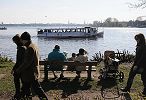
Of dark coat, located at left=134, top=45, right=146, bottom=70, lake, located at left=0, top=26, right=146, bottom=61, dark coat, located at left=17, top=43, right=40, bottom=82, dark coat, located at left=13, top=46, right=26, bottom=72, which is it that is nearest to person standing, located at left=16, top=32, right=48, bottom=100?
dark coat, located at left=17, top=43, right=40, bottom=82

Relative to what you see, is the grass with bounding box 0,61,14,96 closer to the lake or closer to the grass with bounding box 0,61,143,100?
the grass with bounding box 0,61,143,100

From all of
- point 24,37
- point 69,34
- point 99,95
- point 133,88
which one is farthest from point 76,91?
point 69,34

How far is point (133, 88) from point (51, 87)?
7.78 feet

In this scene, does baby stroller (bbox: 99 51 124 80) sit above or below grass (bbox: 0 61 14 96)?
above

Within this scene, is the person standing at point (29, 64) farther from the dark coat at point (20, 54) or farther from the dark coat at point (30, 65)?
the dark coat at point (20, 54)

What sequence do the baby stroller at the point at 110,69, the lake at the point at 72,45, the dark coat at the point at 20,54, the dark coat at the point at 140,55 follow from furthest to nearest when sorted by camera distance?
the lake at the point at 72,45 < the baby stroller at the point at 110,69 < the dark coat at the point at 140,55 < the dark coat at the point at 20,54

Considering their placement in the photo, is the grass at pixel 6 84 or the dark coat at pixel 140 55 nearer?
the dark coat at pixel 140 55

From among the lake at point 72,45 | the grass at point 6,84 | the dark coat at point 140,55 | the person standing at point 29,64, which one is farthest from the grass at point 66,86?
the lake at point 72,45

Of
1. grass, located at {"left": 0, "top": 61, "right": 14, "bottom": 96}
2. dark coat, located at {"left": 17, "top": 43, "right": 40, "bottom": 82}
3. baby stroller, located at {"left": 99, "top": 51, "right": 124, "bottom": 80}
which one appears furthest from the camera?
baby stroller, located at {"left": 99, "top": 51, "right": 124, "bottom": 80}

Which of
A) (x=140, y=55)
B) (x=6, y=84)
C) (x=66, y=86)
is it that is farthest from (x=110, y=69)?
(x=6, y=84)

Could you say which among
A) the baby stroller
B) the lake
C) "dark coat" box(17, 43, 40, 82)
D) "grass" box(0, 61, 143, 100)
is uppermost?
"dark coat" box(17, 43, 40, 82)

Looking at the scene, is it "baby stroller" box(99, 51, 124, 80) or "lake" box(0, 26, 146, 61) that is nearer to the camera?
"baby stroller" box(99, 51, 124, 80)

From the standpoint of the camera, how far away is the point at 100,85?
1084 centimetres

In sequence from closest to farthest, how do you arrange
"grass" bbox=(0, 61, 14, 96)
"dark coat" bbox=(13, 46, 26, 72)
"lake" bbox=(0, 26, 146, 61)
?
"dark coat" bbox=(13, 46, 26, 72), "grass" bbox=(0, 61, 14, 96), "lake" bbox=(0, 26, 146, 61)
